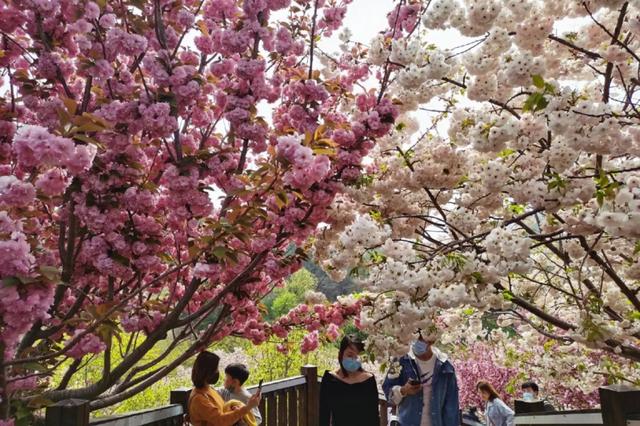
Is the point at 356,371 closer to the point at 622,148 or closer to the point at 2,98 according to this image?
the point at 622,148

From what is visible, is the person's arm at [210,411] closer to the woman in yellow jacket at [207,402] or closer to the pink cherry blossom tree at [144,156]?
the woman in yellow jacket at [207,402]

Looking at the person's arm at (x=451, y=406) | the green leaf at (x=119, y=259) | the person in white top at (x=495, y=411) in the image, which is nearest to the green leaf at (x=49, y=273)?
the green leaf at (x=119, y=259)

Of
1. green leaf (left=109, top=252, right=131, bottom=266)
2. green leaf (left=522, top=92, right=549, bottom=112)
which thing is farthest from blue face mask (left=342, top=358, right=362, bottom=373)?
green leaf (left=522, top=92, right=549, bottom=112)

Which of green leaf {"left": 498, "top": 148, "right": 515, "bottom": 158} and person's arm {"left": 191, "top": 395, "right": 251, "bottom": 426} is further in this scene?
green leaf {"left": 498, "top": 148, "right": 515, "bottom": 158}

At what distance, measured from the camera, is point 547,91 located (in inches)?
96.7

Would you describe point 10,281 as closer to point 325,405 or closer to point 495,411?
point 325,405

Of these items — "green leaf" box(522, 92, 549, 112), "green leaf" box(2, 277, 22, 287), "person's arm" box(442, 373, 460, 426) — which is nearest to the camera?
"green leaf" box(2, 277, 22, 287)

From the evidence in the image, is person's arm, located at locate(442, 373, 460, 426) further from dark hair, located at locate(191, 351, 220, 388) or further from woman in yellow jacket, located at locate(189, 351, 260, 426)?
dark hair, located at locate(191, 351, 220, 388)

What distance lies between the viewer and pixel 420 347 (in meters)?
4.41

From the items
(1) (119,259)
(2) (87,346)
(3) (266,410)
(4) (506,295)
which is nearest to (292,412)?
(3) (266,410)

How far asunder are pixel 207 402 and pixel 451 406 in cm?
204

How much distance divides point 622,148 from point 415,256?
124 centimetres

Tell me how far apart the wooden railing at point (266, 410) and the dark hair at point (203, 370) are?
0.17 m

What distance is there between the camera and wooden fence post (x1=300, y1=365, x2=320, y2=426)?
203 inches
